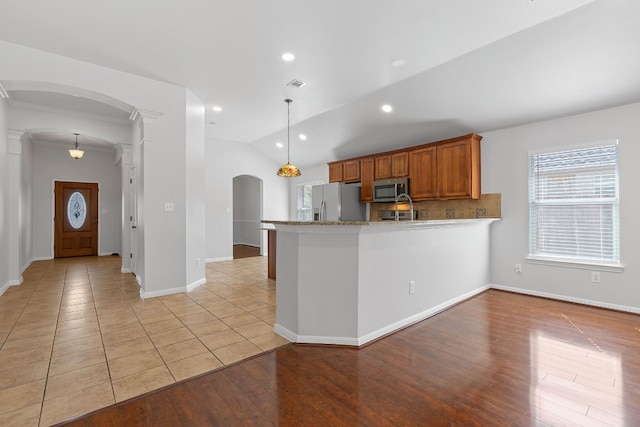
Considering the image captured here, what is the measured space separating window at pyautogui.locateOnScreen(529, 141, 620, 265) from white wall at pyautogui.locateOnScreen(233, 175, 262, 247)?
24.6ft

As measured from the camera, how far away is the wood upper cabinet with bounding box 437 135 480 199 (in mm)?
4664

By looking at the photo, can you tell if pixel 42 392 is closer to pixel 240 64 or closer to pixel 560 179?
pixel 240 64

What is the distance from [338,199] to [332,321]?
152 inches

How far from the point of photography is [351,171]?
21.7 ft

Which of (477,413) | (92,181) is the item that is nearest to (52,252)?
(92,181)

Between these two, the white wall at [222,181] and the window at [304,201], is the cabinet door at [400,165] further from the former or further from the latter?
the white wall at [222,181]

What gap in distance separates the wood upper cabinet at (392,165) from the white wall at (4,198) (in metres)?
5.80

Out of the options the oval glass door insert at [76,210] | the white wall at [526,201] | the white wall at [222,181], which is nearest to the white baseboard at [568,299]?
the white wall at [526,201]

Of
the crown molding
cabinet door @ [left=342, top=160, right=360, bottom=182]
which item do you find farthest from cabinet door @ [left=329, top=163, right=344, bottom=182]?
the crown molding

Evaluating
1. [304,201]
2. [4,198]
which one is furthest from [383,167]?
[4,198]

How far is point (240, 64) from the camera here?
365 cm

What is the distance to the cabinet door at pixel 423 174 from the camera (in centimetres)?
507

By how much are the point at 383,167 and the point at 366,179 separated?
19.7 inches

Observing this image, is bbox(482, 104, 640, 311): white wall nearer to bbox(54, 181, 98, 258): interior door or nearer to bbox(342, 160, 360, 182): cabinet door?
bbox(342, 160, 360, 182): cabinet door
